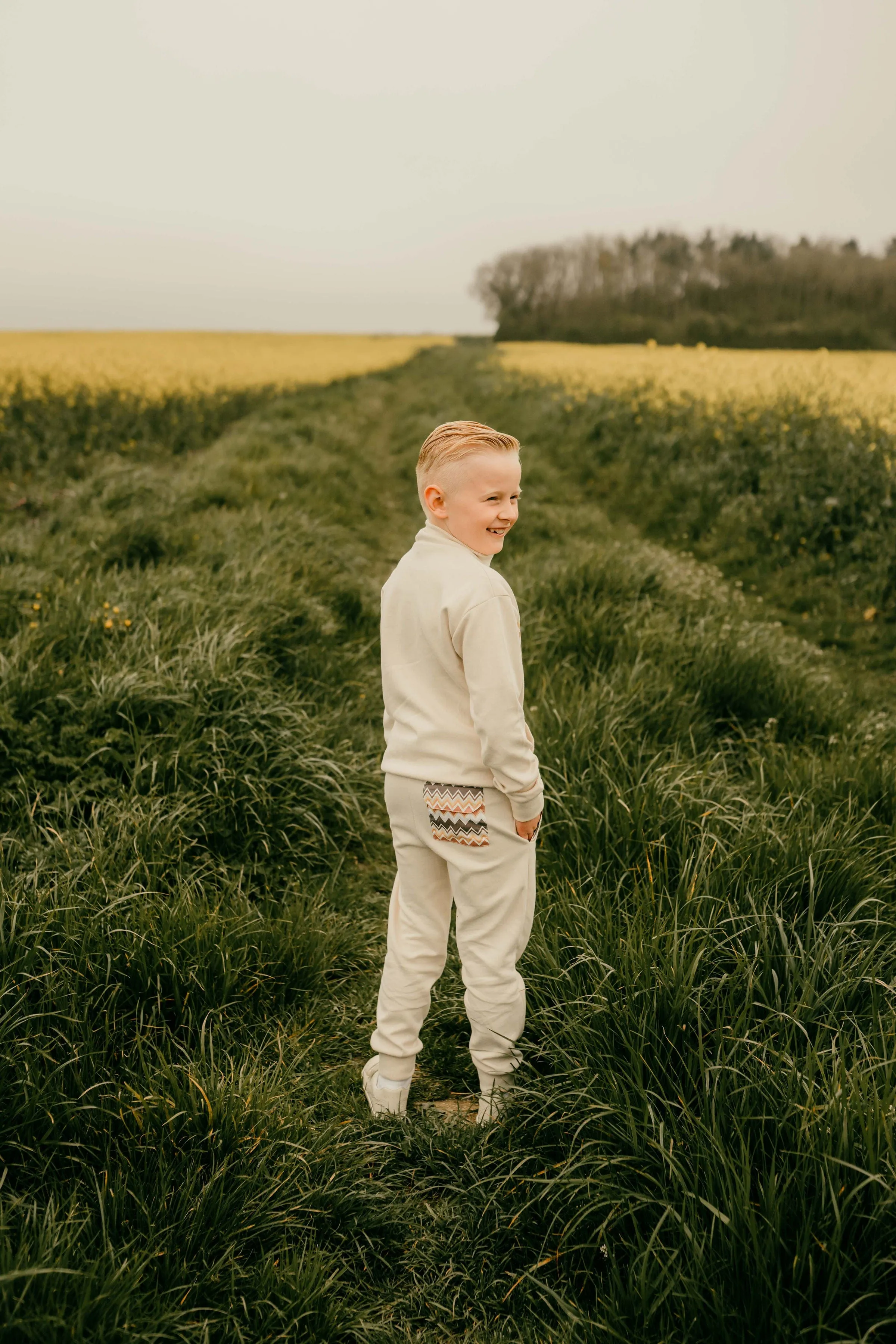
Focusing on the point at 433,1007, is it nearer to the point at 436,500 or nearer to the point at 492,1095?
the point at 492,1095

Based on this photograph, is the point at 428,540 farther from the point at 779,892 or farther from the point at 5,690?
the point at 5,690

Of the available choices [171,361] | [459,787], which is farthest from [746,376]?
[171,361]

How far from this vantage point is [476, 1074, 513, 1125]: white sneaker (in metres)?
1.91

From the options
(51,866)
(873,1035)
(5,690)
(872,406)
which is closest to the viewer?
(873,1035)

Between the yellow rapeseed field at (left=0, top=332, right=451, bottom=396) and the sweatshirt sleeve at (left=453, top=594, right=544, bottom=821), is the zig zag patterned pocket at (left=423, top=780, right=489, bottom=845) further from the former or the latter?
the yellow rapeseed field at (left=0, top=332, right=451, bottom=396)

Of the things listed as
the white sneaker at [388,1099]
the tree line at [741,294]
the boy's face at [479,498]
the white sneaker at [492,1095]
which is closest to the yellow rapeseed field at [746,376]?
the tree line at [741,294]

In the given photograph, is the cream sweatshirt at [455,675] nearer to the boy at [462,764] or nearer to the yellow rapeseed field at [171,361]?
the boy at [462,764]

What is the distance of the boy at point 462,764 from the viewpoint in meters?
1.74

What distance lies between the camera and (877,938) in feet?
7.05

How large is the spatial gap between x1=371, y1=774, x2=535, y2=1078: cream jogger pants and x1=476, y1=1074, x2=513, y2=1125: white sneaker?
1.2 inches

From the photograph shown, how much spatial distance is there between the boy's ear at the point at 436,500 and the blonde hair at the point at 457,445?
1 cm

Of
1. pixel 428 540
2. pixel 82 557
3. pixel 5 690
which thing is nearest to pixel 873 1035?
pixel 428 540

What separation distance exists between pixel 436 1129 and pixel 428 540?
4.46 ft

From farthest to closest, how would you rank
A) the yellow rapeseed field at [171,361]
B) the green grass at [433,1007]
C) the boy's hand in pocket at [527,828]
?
the yellow rapeseed field at [171,361], the boy's hand in pocket at [527,828], the green grass at [433,1007]
